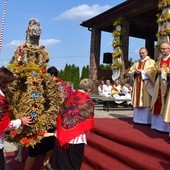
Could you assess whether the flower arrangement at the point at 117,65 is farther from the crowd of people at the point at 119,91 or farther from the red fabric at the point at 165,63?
Result: the red fabric at the point at 165,63

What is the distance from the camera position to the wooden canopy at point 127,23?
14398mm

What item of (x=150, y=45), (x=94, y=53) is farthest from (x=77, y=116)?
(x=150, y=45)

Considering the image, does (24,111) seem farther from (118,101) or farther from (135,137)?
(118,101)

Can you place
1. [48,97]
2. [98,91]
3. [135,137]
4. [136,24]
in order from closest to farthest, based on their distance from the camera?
[48,97] < [135,137] < [98,91] < [136,24]

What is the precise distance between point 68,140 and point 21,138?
623 millimetres

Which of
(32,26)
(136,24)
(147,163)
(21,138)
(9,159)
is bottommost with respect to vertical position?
(9,159)

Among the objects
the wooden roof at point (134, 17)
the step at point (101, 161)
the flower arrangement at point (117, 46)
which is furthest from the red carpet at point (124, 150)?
the flower arrangement at point (117, 46)

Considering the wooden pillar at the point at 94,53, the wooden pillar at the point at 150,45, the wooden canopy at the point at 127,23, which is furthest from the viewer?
the wooden pillar at the point at 150,45

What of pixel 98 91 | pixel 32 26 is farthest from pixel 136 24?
pixel 32 26

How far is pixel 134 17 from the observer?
16.2 m

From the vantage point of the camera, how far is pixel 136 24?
1778 centimetres

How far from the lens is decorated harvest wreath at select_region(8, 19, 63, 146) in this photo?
4.03 m

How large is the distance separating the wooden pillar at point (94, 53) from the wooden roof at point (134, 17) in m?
0.51

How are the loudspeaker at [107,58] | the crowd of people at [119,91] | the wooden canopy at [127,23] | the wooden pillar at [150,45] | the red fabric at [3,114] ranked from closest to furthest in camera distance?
the red fabric at [3,114] < the crowd of people at [119,91] < the wooden canopy at [127,23] < the loudspeaker at [107,58] < the wooden pillar at [150,45]
